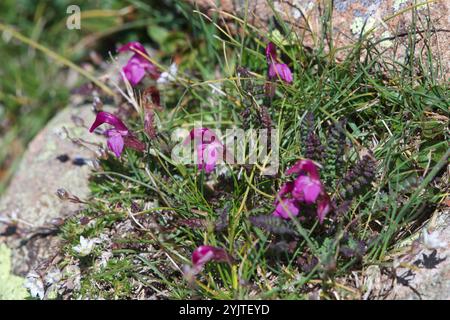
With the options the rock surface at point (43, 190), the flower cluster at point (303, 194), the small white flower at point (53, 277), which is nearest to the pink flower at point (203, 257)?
the flower cluster at point (303, 194)

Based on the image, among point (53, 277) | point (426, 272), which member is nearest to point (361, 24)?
point (426, 272)

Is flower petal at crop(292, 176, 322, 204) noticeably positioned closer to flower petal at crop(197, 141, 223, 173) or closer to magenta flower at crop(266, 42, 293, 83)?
flower petal at crop(197, 141, 223, 173)

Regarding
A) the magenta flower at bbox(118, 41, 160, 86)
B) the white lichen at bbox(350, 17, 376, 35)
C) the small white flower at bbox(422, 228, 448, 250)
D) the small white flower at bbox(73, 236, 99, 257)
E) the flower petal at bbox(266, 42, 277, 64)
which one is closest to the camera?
the small white flower at bbox(422, 228, 448, 250)

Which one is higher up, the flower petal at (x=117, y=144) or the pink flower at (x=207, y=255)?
the flower petal at (x=117, y=144)

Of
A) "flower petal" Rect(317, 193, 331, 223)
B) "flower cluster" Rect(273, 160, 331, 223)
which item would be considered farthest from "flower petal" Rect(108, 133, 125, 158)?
"flower petal" Rect(317, 193, 331, 223)

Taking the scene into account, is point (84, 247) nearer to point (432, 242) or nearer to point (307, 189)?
point (307, 189)

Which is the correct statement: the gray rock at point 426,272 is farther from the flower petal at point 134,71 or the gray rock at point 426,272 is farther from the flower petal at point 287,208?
the flower petal at point 134,71
